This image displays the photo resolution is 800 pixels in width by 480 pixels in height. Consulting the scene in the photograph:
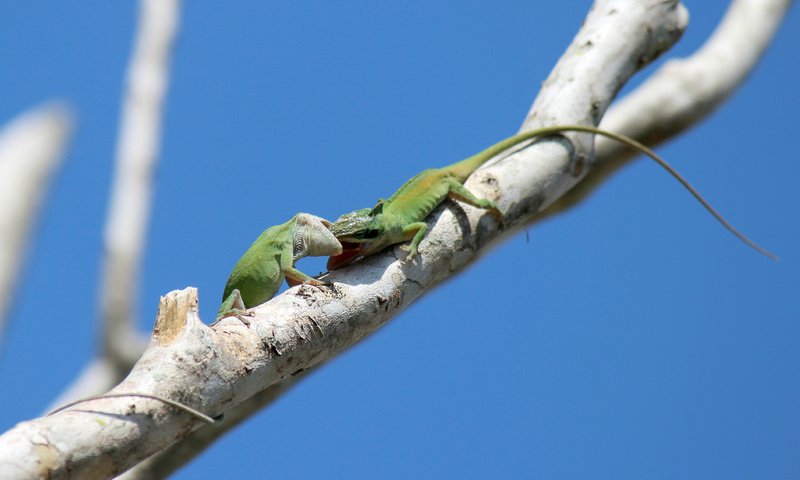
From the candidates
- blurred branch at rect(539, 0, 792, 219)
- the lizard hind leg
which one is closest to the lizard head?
the lizard hind leg

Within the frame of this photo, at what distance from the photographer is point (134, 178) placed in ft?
37.1

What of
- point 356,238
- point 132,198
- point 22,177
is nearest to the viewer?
point 356,238

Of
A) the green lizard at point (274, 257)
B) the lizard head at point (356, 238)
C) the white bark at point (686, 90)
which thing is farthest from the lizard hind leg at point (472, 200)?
the white bark at point (686, 90)

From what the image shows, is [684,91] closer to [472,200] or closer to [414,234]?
[472,200]

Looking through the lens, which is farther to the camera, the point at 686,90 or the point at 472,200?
Answer: the point at 686,90

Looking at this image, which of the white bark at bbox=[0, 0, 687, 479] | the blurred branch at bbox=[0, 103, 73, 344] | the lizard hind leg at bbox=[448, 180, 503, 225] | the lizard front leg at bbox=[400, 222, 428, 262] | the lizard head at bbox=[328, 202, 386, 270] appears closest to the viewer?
the white bark at bbox=[0, 0, 687, 479]

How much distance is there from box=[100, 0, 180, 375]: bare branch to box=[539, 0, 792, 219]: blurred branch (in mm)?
5374

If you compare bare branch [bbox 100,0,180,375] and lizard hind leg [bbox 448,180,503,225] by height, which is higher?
bare branch [bbox 100,0,180,375]

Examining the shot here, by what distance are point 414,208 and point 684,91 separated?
15.3 ft

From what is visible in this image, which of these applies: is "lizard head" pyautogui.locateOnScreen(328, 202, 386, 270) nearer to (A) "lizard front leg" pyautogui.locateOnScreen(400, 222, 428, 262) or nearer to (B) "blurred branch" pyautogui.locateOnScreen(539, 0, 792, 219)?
(A) "lizard front leg" pyautogui.locateOnScreen(400, 222, 428, 262)

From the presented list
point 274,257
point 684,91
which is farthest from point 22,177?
point 684,91

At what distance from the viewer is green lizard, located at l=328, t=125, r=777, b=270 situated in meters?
5.70

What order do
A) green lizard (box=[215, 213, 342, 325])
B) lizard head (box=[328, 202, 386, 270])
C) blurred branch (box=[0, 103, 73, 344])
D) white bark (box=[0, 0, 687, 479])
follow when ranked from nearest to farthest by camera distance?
1. white bark (box=[0, 0, 687, 479])
2. lizard head (box=[328, 202, 386, 270])
3. green lizard (box=[215, 213, 342, 325])
4. blurred branch (box=[0, 103, 73, 344])

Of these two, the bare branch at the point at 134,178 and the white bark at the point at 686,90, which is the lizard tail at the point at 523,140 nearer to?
the white bark at the point at 686,90
